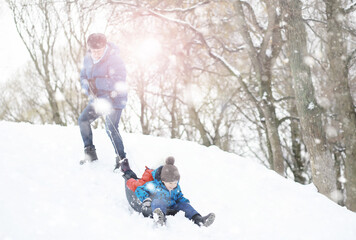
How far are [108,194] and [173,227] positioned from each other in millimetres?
1130

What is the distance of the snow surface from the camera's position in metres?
2.86

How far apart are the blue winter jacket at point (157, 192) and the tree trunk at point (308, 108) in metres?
3.26

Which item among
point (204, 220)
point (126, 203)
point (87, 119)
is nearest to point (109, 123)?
point (87, 119)

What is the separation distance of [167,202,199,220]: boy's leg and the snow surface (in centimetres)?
7

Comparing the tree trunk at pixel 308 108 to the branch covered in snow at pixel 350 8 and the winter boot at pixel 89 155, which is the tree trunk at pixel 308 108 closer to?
the branch covered in snow at pixel 350 8

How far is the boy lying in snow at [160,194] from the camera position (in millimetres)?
3215

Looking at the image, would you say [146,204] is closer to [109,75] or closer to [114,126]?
[114,126]

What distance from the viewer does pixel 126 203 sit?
3.65 m

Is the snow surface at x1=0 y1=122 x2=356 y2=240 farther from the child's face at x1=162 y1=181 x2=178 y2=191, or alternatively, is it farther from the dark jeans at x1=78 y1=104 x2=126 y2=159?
the dark jeans at x1=78 y1=104 x2=126 y2=159

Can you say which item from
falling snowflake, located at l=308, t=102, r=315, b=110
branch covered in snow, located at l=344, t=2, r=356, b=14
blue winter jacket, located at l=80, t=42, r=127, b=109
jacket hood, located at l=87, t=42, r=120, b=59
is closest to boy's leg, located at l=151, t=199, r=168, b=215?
blue winter jacket, located at l=80, t=42, r=127, b=109

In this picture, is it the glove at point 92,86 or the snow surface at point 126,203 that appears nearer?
the snow surface at point 126,203

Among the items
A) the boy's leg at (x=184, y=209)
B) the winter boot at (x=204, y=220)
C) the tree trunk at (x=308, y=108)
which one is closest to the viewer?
the winter boot at (x=204, y=220)

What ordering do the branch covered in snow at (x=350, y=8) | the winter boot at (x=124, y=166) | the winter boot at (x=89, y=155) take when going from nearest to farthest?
the winter boot at (x=124, y=166), the winter boot at (x=89, y=155), the branch covered in snow at (x=350, y=8)

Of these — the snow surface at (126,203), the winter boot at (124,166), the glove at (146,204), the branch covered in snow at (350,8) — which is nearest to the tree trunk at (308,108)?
the snow surface at (126,203)
